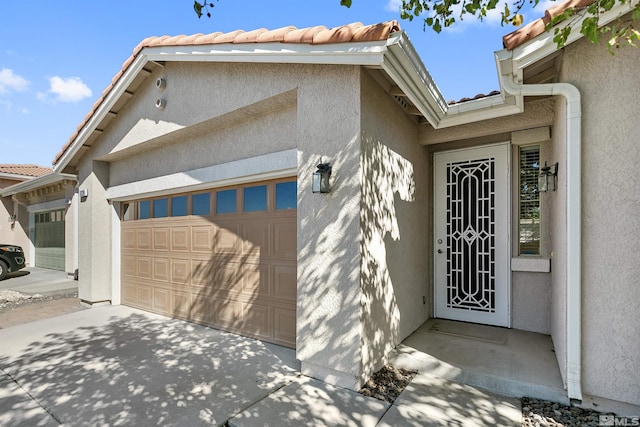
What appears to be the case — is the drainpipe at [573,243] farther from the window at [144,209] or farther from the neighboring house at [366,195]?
the window at [144,209]

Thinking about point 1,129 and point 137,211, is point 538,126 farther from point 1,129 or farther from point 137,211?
point 1,129

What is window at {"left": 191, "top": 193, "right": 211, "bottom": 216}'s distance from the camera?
21.8 ft

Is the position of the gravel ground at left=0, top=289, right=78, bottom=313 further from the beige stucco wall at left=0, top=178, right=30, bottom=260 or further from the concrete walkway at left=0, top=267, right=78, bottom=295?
the beige stucco wall at left=0, top=178, right=30, bottom=260

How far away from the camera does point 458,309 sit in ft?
20.9

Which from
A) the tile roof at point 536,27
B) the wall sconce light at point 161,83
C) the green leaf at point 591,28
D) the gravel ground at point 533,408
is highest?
the wall sconce light at point 161,83

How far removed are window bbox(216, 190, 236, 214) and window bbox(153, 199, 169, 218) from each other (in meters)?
2.03

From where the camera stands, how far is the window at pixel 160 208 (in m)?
7.62

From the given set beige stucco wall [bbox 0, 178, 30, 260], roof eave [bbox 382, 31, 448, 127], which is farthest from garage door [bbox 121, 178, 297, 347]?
beige stucco wall [bbox 0, 178, 30, 260]

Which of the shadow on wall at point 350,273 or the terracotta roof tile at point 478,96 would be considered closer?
the shadow on wall at point 350,273

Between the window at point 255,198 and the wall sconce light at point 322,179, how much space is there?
180cm

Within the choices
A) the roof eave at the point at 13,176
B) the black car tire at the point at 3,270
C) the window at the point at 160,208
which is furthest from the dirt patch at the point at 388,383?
the roof eave at the point at 13,176

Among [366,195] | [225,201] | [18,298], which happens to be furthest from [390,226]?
[18,298]

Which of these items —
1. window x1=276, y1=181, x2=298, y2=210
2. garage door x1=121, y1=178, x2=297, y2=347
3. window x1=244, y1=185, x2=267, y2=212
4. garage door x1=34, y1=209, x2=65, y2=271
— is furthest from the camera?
garage door x1=34, y1=209, x2=65, y2=271

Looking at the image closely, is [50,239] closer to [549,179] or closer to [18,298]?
[18,298]
